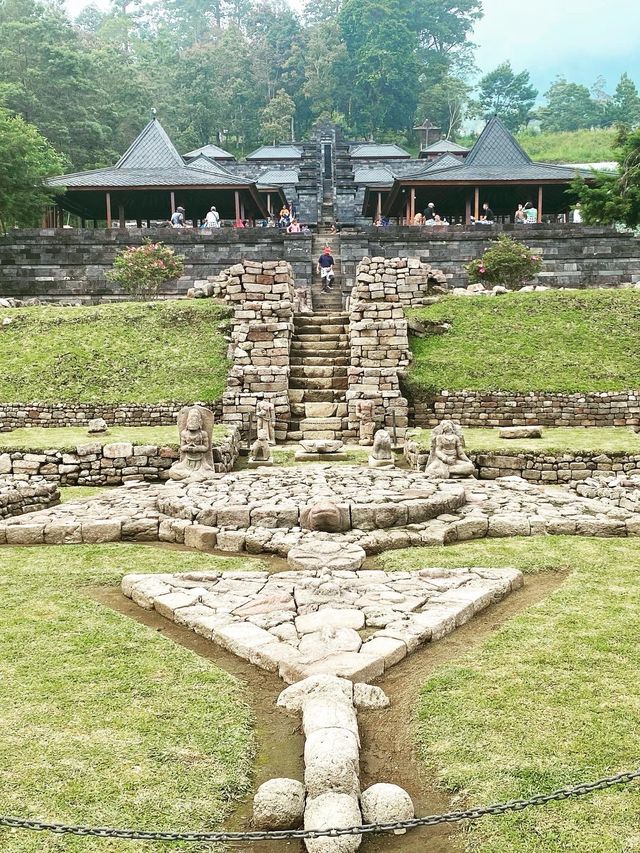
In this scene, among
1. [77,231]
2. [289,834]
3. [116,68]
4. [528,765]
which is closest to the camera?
[289,834]

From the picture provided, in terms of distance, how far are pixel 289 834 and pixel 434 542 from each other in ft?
16.0

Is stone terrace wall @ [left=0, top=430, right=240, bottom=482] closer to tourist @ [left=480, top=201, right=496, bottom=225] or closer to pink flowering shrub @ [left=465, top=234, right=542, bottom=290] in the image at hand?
pink flowering shrub @ [left=465, top=234, right=542, bottom=290]

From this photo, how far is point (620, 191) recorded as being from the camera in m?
20.3

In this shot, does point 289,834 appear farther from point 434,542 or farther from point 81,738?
point 434,542

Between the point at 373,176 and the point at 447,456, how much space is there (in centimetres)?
3333

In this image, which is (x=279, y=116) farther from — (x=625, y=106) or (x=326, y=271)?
(x=326, y=271)

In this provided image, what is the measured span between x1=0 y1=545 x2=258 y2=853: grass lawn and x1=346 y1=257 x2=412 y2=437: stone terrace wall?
8813mm

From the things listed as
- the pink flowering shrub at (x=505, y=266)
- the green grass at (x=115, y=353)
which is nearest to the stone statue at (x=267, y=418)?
the green grass at (x=115, y=353)

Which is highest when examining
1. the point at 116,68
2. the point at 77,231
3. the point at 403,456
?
the point at 116,68

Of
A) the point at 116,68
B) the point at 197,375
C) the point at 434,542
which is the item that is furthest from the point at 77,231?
the point at 116,68

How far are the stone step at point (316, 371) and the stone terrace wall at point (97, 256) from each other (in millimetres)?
9465

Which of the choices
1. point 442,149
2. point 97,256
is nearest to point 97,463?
point 97,256

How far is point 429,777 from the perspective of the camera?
3379 millimetres

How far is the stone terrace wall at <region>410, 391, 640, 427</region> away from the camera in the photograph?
13.8m
